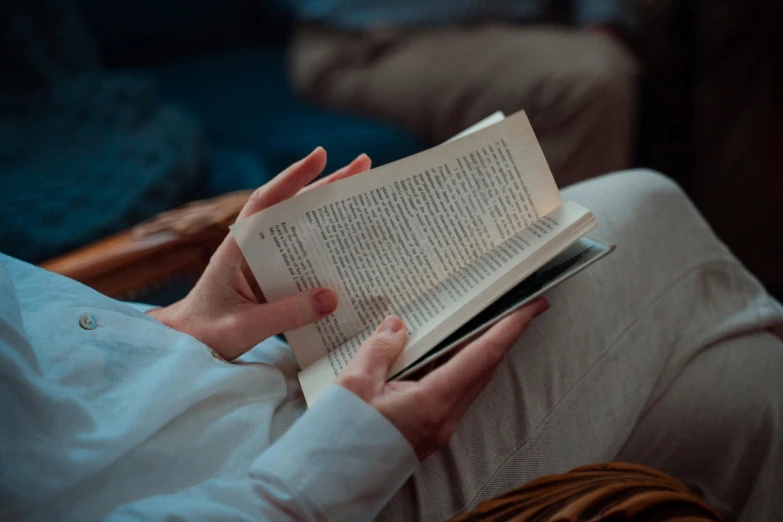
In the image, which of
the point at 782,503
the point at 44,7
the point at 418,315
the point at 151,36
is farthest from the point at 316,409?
the point at 151,36

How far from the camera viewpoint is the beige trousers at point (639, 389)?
20.8 inches

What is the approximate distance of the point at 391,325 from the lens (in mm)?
522

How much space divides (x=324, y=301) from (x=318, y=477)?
153 mm

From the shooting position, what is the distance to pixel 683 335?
0.62 m

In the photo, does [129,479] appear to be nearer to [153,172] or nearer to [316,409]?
[316,409]

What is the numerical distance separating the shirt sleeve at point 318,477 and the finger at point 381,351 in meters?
0.03

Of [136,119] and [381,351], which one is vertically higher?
[136,119]

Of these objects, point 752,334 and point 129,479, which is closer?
point 129,479

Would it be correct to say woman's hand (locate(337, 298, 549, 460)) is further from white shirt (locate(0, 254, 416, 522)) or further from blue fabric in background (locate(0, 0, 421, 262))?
blue fabric in background (locate(0, 0, 421, 262))

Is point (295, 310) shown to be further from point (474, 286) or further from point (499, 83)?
point (499, 83)

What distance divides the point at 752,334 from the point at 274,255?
479 mm

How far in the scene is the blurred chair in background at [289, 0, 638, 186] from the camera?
1243 mm

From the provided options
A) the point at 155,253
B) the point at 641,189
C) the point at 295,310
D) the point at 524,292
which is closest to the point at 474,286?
the point at 524,292

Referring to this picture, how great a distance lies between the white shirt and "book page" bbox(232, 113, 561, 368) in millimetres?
93
